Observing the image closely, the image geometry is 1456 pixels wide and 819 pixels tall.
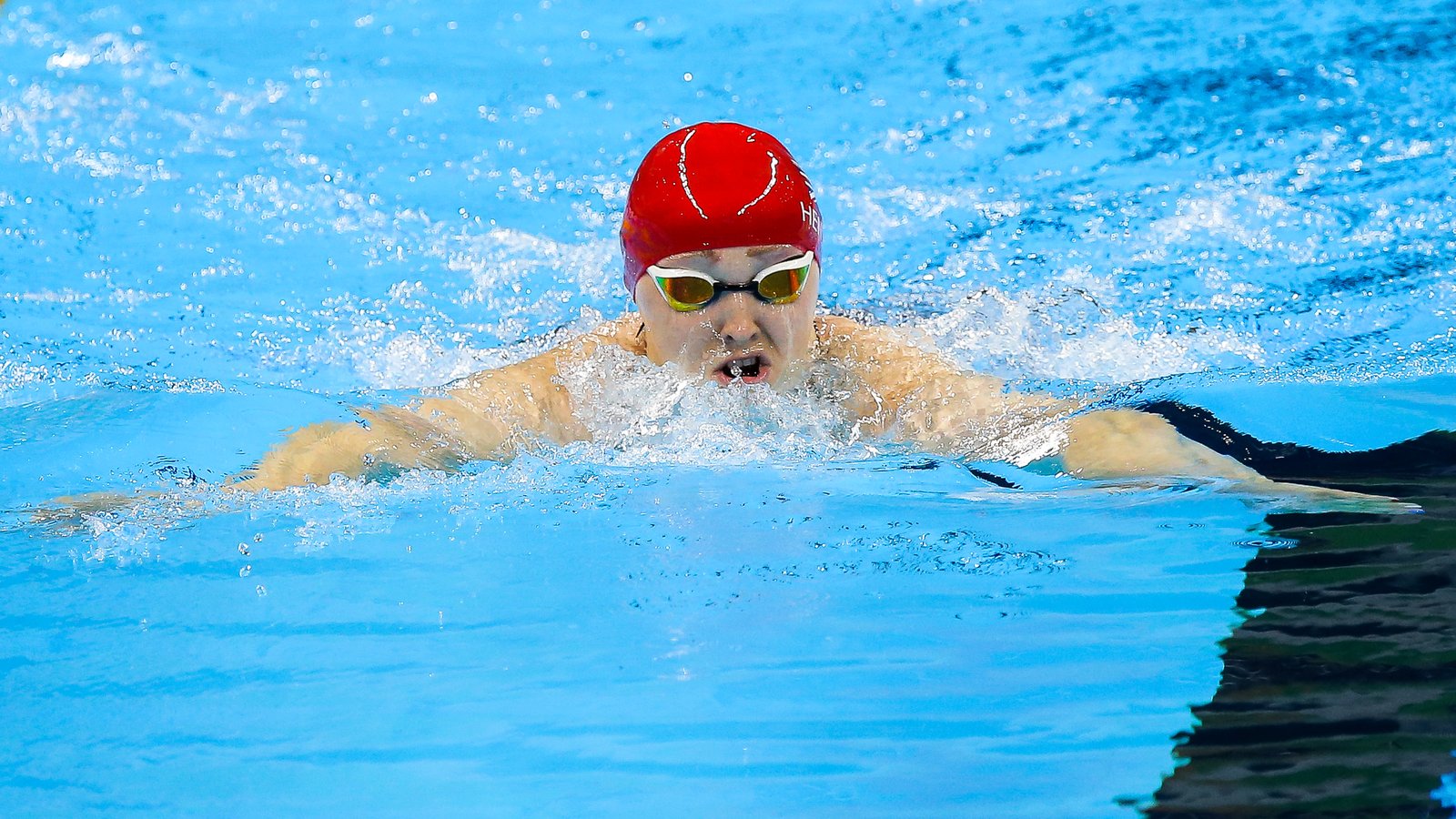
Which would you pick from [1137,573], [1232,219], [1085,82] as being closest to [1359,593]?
[1137,573]

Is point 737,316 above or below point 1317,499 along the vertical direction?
above

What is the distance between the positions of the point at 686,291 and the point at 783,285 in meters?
0.22

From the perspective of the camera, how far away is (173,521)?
8.27ft

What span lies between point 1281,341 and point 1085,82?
2597 millimetres

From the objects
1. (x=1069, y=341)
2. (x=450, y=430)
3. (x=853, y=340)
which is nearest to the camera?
(x=450, y=430)

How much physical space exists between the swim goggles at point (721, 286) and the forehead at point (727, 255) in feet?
0.09

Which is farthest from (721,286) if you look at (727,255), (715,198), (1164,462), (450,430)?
(1164,462)

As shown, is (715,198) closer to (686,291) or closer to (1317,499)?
(686,291)

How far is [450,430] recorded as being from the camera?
2.95m

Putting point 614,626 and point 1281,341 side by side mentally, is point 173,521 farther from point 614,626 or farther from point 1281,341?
point 1281,341

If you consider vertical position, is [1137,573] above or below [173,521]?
below

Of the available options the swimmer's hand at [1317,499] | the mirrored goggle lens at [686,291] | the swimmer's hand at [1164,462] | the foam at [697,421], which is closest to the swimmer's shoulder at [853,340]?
the foam at [697,421]

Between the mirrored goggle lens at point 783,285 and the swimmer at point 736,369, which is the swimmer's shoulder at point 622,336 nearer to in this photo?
the swimmer at point 736,369

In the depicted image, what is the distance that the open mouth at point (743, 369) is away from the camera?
3.12 meters
